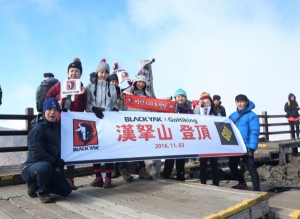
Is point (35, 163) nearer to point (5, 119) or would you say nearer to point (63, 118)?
point (63, 118)

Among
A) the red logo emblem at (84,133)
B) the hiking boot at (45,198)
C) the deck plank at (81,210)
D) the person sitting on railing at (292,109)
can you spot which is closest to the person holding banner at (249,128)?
the red logo emblem at (84,133)

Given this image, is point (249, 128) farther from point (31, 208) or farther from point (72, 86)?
point (31, 208)

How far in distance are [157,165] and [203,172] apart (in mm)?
1064

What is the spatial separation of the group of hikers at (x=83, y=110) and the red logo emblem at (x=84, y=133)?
0.23 m

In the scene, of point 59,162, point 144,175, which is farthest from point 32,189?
point 144,175

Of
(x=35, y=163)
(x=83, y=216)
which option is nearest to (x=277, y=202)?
(x=83, y=216)

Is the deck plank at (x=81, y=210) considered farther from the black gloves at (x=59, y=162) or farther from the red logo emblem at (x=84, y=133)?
the red logo emblem at (x=84, y=133)

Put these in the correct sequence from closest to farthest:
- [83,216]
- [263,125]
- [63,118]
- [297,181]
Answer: [83,216] → [63,118] → [297,181] → [263,125]

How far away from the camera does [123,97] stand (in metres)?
5.33

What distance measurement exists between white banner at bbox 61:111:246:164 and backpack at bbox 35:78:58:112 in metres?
1.66

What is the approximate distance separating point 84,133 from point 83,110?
1.99 feet

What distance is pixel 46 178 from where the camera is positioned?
3.51 metres

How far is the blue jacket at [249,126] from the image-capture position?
509cm

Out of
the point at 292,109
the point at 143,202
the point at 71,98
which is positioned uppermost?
the point at 71,98
